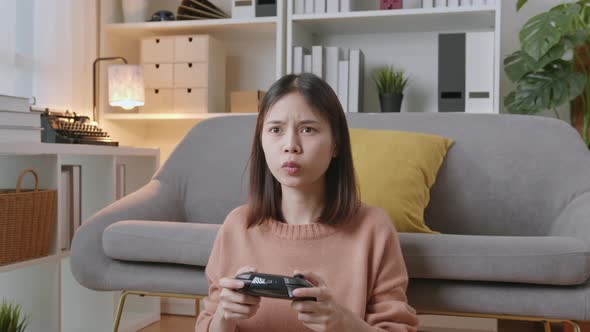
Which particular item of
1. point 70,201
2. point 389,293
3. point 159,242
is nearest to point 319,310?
point 389,293

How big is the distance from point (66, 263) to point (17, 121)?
2.17ft

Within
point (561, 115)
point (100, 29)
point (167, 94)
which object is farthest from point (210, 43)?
point (561, 115)

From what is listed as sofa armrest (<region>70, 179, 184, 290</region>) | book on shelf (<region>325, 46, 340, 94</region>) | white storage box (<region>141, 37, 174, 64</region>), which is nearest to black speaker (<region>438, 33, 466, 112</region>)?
book on shelf (<region>325, 46, 340, 94</region>)

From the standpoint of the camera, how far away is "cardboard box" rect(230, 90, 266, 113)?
10.0 ft

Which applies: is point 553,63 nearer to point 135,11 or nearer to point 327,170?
point 327,170

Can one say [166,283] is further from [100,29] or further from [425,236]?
[100,29]

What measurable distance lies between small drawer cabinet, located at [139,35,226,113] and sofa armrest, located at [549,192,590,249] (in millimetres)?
1774

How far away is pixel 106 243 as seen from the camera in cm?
170

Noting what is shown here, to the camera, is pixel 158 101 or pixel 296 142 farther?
pixel 158 101

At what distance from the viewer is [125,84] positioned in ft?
9.61

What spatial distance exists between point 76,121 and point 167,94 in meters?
0.55

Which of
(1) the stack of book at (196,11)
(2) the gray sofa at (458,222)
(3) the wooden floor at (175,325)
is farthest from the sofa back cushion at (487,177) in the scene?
(1) the stack of book at (196,11)

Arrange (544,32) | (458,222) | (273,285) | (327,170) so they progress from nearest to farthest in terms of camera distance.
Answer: (273,285) → (327,170) → (458,222) → (544,32)

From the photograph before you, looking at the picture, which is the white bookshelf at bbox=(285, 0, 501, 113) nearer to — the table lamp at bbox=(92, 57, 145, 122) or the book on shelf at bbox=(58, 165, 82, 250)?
the table lamp at bbox=(92, 57, 145, 122)
